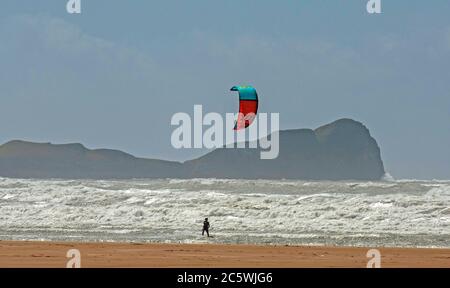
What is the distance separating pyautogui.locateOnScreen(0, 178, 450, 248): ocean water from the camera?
28.4 metres

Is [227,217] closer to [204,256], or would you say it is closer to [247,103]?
[247,103]

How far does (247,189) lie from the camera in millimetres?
54781

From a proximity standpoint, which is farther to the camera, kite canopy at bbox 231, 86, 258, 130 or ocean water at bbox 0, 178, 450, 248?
kite canopy at bbox 231, 86, 258, 130

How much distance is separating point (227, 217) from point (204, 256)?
46.8 feet

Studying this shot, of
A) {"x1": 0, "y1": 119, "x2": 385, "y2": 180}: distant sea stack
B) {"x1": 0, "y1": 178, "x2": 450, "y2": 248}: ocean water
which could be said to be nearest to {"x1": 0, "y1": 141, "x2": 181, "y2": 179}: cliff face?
{"x1": 0, "y1": 119, "x2": 385, "y2": 180}: distant sea stack

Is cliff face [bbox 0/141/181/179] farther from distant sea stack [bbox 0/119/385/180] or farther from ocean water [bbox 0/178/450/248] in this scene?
ocean water [bbox 0/178/450/248]

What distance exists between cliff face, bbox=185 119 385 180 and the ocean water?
392 ft

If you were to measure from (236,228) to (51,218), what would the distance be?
26.6 ft

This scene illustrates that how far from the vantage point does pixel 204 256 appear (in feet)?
72.3

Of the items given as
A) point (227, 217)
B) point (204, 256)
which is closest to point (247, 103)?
point (227, 217)

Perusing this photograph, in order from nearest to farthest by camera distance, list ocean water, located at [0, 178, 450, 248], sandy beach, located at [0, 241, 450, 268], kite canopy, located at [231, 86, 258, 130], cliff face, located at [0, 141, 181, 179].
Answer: sandy beach, located at [0, 241, 450, 268] < ocean water, located at [0, 178, 450, 248] < kite canopy, located at [231, 86, 258, 130] < cliff face, located at [0, 141, 181, 179]

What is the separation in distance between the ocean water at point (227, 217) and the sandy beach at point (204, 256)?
2.32 meters
